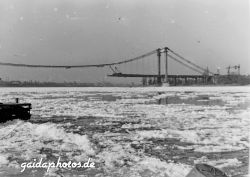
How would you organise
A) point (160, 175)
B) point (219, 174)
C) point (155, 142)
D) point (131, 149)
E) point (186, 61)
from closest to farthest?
point (219, 174), point (160, 175), point (131, 149), point (155, 142), point (186, 61)

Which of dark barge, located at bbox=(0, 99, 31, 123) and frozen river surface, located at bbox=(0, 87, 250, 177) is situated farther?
dark barge, located at bbox=(0, 99, 31, 123)

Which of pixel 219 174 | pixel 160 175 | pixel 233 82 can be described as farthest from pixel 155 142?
pixel 233 82

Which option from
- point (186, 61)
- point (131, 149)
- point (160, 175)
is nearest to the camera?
point (160, 175)

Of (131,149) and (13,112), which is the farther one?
(13,112)

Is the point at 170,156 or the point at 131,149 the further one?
the point at 131,149

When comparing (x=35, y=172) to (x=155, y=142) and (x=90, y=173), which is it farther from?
(x=155, y=142)

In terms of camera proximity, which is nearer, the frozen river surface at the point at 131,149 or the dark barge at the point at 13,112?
the frozen river surface at the point at 131,149

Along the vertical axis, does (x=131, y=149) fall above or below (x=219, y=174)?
below

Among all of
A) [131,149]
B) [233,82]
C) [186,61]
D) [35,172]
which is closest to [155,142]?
[131,149]

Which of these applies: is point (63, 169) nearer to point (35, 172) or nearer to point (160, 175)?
point (35, 172)
